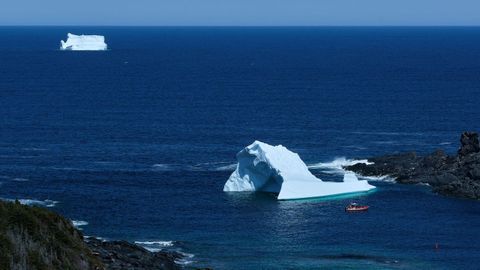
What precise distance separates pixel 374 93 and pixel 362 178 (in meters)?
87.5

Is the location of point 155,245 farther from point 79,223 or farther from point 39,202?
point 39,202

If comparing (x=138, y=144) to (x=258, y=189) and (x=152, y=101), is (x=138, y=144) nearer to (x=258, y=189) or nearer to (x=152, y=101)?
(x=258, y=189)

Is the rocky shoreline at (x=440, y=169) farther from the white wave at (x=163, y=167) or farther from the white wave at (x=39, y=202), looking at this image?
the white wave at (x=39, y=202)

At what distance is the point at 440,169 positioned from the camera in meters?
106

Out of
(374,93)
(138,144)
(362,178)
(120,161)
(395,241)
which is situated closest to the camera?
(395,241)

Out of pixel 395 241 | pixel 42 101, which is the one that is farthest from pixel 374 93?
pixel 395 241

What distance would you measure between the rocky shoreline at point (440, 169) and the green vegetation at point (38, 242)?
165ft

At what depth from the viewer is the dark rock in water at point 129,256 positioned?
6688 cm

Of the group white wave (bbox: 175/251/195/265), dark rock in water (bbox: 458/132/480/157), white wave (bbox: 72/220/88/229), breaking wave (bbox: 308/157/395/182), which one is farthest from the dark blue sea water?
dark rock in water (bbox: 458/132/480/157)

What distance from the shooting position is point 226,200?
9544 centimetres

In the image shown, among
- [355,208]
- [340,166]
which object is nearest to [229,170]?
[340,166]

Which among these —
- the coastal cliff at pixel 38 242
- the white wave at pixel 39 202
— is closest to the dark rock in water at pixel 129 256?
the coastal cliff at pixel 38 242

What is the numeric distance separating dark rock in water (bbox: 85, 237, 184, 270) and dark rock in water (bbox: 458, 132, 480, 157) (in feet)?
140

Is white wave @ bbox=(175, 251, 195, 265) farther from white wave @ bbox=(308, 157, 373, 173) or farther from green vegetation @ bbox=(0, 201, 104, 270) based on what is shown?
white wave @ bbox=(308, 157, 373, 173)
